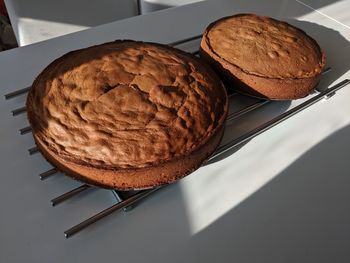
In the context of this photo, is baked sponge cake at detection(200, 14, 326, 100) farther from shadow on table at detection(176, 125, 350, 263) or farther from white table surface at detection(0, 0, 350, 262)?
shadow on table at detection(176, 125, 350, 263)

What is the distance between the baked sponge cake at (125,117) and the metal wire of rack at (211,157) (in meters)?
0.03

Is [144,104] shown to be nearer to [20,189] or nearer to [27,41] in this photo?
[20,189]

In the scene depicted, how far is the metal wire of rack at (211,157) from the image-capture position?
613mm

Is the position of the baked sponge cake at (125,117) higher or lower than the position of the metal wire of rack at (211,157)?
higher

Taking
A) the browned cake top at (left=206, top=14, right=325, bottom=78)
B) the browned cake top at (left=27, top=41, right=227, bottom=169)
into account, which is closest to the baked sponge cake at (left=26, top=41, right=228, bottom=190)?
the browned cake top at (left=27, top=41, right=227, bottom=169)

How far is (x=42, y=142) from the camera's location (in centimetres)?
61

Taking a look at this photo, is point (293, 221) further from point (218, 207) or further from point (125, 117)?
point (125, 117)

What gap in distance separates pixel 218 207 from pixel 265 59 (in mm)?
389

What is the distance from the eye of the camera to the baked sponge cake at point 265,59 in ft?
2.67

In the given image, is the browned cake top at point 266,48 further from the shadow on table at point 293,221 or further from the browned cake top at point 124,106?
the shadow on table at point 293,221

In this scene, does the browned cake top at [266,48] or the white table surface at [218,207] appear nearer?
the white table surface at [218,207]

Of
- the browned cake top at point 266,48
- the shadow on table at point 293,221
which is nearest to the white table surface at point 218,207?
the shadow on table at point 293,221

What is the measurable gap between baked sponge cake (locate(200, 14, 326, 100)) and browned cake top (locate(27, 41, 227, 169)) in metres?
0.08

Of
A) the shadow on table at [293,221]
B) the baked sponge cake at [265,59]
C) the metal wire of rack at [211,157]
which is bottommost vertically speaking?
the shadow on table at [293,221]
